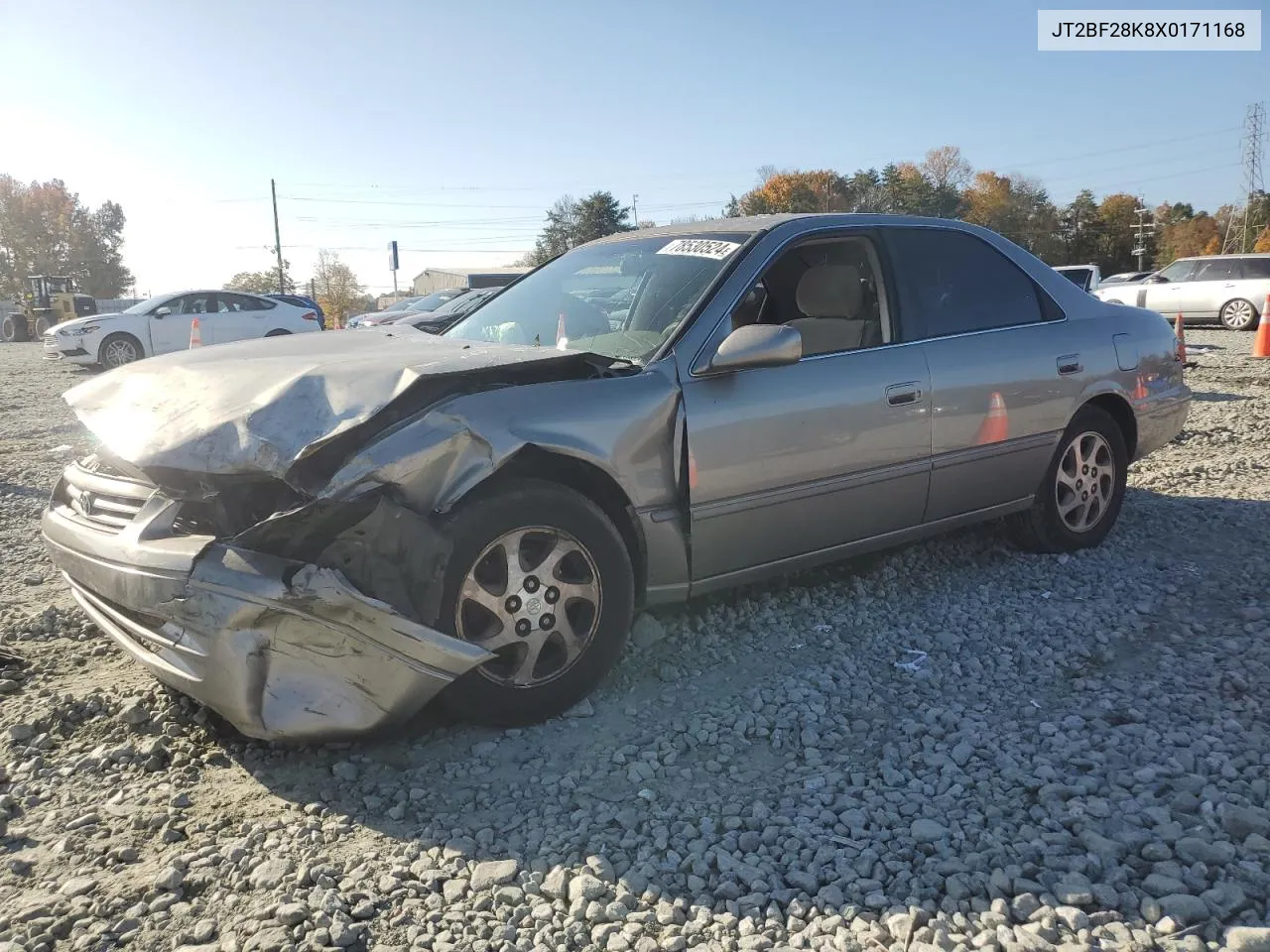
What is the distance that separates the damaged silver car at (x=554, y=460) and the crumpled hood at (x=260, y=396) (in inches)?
0.4

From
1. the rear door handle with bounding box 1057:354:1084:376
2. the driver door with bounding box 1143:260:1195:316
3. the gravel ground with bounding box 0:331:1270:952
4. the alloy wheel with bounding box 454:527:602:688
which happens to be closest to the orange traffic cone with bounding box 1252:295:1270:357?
the driver door with bounding box 1143:260:1195:316

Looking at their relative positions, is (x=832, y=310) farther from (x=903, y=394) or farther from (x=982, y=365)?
(x=982, y=365)

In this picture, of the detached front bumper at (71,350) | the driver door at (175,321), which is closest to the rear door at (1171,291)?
the driver door at (175,321)

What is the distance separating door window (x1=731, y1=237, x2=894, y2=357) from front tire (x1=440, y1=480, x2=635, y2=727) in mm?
1385

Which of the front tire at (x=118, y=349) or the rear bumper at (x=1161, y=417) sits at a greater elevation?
the front tire at (x=118, y=349)

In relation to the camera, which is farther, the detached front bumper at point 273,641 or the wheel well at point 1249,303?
the wheel well at point 1249,303

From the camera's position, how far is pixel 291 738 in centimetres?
262

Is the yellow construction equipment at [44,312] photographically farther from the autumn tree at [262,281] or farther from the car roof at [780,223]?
the car roof at [780,223]

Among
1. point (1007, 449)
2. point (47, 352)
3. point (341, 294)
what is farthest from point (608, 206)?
point (1007, 449)

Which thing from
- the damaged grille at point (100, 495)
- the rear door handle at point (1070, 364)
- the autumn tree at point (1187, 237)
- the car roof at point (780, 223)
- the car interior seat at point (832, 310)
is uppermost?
the autumn tree at point (1187, 237)

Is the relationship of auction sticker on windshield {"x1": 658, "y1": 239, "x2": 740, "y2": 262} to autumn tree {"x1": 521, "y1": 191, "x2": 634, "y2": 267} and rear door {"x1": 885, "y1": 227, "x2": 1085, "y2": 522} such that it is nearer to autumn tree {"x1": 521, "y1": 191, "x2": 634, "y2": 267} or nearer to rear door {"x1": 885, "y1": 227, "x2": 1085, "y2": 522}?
rear door {"x1": 885, "y1": 227, "x2": 1085, "y2": 522}

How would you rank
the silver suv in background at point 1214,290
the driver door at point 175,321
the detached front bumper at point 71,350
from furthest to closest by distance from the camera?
the silver suv in background at point 1214,290, the driver door at point 175,321, the detached front bumper at point 71,350

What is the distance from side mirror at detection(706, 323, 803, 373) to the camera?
325 cm

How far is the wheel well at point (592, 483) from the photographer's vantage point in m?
2.96
